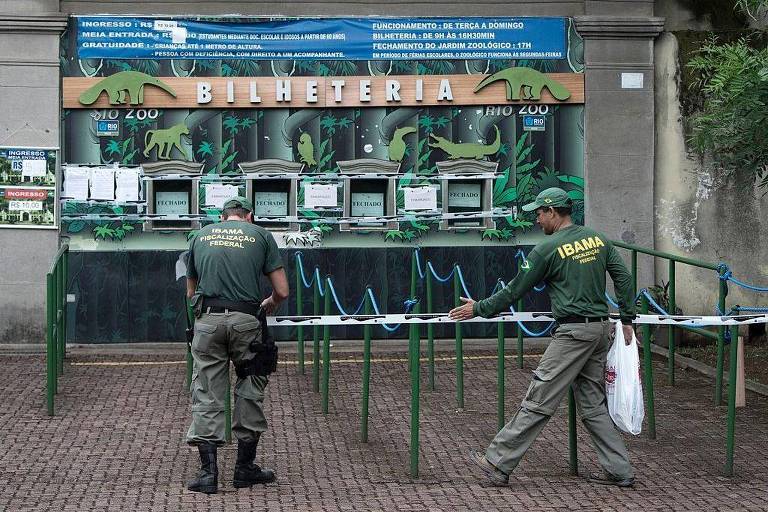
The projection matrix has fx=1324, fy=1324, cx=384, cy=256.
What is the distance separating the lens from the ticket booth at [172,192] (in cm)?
1488

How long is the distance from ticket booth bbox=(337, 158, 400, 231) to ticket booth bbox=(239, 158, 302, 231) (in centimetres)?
58

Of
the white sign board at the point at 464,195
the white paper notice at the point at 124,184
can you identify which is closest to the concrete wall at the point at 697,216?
the white sign board at the point at 464,195

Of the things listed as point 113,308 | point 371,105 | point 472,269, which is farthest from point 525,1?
point 113,308

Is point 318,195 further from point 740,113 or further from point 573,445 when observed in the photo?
point 573,445

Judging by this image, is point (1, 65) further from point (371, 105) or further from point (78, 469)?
point (78, 469)

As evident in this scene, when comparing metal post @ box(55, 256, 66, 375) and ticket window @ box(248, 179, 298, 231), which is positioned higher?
ticket window @ box(248, 179, 298, 231)

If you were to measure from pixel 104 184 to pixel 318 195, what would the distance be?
7.85ft

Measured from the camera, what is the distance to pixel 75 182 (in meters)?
14.7

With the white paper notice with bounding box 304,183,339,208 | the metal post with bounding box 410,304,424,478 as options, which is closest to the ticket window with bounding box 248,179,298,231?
the white paper notice with bounding box 304,183,339,208

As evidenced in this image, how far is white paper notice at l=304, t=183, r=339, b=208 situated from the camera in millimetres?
15031

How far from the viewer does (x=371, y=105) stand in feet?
49.0

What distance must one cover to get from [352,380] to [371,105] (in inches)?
141

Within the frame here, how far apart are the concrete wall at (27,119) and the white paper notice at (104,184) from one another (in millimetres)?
573

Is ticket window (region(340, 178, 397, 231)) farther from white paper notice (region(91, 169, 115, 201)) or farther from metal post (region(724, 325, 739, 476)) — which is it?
metal post (region(724, 325, 739, 476))
